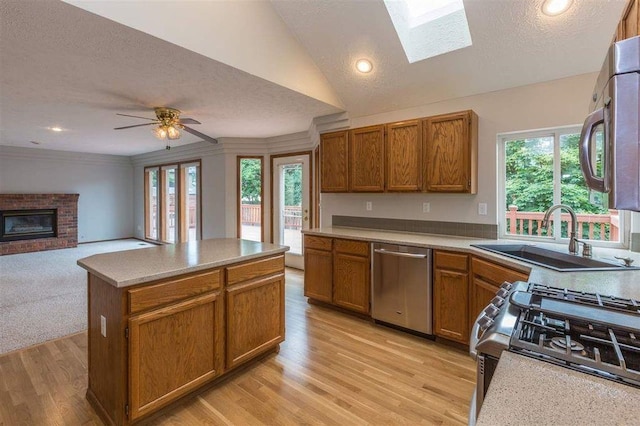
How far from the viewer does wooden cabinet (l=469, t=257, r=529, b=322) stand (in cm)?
221

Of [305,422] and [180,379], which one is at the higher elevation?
[180,379]

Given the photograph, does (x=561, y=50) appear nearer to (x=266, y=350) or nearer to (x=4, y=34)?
(x=266, y=350)

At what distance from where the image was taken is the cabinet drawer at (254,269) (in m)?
2.20

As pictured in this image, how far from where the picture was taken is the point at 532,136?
2979mm

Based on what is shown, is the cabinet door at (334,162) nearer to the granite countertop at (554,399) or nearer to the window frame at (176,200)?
the granite countertop at (554,399)

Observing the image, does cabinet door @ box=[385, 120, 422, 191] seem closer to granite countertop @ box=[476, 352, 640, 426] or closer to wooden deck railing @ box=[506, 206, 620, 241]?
wooden deck railing @ box=[506, 206, 620, 241]

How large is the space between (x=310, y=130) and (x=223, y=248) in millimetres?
2864

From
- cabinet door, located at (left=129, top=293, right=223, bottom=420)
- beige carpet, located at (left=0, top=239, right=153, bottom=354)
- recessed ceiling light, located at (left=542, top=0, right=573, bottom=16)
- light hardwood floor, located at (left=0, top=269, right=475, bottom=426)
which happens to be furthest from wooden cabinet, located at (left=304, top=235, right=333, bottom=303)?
recessed ceiling light, located at (left=542, top=0, right=573, bottom=16)

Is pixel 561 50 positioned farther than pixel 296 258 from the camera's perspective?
No

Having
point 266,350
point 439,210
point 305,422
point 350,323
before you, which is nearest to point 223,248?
point 266,350

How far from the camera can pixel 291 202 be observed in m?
5.57

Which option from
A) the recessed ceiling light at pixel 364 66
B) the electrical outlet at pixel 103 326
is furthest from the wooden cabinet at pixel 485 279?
the electrical outlet at pixel 103 326

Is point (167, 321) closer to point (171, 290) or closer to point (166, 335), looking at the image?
point (166, 335)

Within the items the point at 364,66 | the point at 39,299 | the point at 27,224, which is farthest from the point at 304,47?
the point at 27,224
